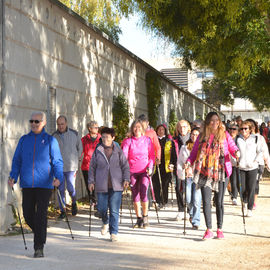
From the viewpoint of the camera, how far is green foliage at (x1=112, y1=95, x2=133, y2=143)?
16.6 metres

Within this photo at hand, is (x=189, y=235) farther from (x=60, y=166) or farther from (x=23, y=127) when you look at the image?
(x=23, y=127)

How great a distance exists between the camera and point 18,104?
10.0 meters

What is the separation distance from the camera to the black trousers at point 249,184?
36.0 ft

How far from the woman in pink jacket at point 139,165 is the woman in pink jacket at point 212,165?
4.10ft

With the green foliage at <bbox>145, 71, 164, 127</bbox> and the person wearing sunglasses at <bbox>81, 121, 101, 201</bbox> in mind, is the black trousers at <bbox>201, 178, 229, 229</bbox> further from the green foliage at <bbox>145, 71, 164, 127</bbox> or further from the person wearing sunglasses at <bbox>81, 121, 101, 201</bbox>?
the green foliage at <bbox>145, 71, 164, 127</bbox>

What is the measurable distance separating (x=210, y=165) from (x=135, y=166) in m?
1.58

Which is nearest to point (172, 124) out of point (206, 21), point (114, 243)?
point (206, 21)

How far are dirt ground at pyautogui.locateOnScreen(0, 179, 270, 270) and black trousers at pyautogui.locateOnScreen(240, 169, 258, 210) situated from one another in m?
0.55

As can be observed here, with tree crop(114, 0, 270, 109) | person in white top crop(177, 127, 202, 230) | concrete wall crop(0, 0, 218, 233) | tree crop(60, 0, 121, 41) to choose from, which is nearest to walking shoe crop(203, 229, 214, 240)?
person in white top crop(177, 127, 202, 230)

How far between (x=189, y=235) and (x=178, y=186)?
215 centimetres

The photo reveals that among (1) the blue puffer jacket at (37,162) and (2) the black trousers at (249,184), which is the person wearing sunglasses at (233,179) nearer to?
(2) the black trousers at (249,184)

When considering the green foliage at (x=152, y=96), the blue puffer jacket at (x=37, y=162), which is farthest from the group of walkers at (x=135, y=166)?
the green foliage at (x=152, y=96)

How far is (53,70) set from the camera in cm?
1185

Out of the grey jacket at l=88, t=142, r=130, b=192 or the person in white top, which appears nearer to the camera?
the grey jacket at l=88, t=142, r=130, b=192
